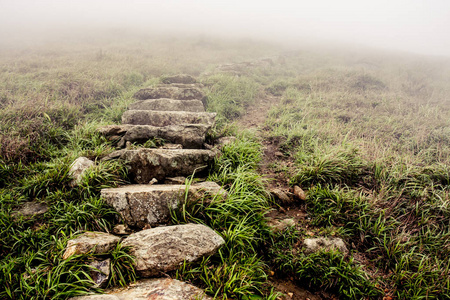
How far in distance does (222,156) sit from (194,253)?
228 centimetres

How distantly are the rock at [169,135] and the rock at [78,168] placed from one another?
109 cm

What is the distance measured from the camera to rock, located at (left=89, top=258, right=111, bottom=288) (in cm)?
211

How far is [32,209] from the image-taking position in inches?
116

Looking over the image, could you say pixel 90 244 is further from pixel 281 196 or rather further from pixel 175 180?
Answer: pixel 281 196

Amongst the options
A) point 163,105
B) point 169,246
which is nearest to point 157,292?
point 169,246

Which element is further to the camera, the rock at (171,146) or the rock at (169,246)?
the rock at (171,146)

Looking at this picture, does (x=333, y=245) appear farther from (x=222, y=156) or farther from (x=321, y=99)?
(x=321, y=99)

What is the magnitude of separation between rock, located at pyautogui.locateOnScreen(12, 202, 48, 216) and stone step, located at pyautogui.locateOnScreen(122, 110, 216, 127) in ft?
10.9

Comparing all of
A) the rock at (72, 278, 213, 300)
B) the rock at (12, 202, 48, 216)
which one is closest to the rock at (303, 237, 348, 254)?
the rock at (72, 278, 213, 300)

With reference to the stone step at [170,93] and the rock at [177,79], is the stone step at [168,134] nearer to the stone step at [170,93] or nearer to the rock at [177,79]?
the stone step at [170,93]

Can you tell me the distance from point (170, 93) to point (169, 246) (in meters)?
7.09

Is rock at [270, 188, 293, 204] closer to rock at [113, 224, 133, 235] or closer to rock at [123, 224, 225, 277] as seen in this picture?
rock at [123, 224, 225, 277]

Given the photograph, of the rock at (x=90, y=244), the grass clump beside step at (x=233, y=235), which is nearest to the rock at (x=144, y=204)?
the grass clump beside step at (x=233, y=235)

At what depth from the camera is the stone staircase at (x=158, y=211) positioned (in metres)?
2.19
